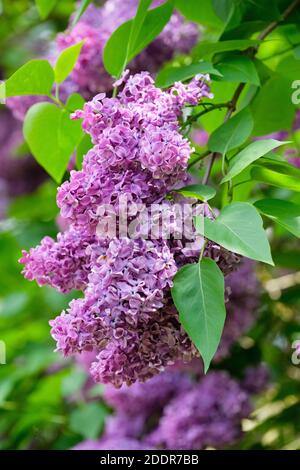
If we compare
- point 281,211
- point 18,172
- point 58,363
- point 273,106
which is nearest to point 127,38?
point 273,106

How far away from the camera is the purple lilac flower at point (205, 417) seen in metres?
1.46

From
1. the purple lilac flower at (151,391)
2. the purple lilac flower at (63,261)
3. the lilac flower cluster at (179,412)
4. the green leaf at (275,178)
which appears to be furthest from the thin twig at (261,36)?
the purple lilac flower at (151,391)

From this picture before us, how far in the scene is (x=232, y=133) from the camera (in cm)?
98

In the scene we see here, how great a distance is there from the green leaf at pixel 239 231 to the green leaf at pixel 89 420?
3.15ft

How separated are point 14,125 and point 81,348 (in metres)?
2.32

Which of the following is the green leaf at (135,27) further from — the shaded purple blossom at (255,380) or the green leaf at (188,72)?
the shaded purple blossom at (255,380)

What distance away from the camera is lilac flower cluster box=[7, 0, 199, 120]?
1426mm

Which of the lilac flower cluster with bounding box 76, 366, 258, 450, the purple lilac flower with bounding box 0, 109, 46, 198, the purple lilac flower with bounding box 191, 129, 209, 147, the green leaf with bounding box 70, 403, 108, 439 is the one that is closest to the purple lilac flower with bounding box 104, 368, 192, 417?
the lilac flower cluster with bounding box 76, 366, 258, 450

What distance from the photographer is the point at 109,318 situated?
2.67 ft

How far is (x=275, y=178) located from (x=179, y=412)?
73 cm

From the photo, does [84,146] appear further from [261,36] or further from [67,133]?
[261,36]

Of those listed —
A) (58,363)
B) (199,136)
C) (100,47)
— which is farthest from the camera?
(58,363)
